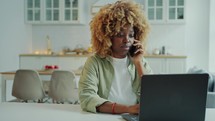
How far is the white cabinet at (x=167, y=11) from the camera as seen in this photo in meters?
5.64

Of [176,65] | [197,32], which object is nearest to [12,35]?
[176,65]

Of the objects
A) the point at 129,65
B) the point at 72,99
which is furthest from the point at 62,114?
the point at 72,99

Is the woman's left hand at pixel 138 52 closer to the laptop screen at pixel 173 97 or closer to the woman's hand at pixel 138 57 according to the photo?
the woman's hand at pixel 138 57

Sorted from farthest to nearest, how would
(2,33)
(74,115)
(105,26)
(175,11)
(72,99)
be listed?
(175,11) → (2,33) → (72,99) → (105,26) → (74,115)

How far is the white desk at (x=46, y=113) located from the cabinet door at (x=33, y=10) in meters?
4.62

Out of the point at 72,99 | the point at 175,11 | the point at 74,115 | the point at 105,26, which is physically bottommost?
the point at 72,99

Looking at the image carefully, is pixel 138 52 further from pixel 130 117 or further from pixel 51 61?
pixel 51 61

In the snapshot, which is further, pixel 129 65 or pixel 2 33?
pixel 2 33

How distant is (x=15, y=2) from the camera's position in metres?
5.75

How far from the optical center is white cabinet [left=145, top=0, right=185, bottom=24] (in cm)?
564

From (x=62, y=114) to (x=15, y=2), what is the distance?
188 inches

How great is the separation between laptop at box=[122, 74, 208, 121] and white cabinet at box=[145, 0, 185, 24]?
4614 mm

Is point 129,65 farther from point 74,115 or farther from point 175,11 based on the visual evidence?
point 175,11

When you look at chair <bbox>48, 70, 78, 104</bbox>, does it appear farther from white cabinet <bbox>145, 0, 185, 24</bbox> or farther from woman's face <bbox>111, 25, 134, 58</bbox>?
white cabinet <bbox>145, 0, 185, 24</bbox>
